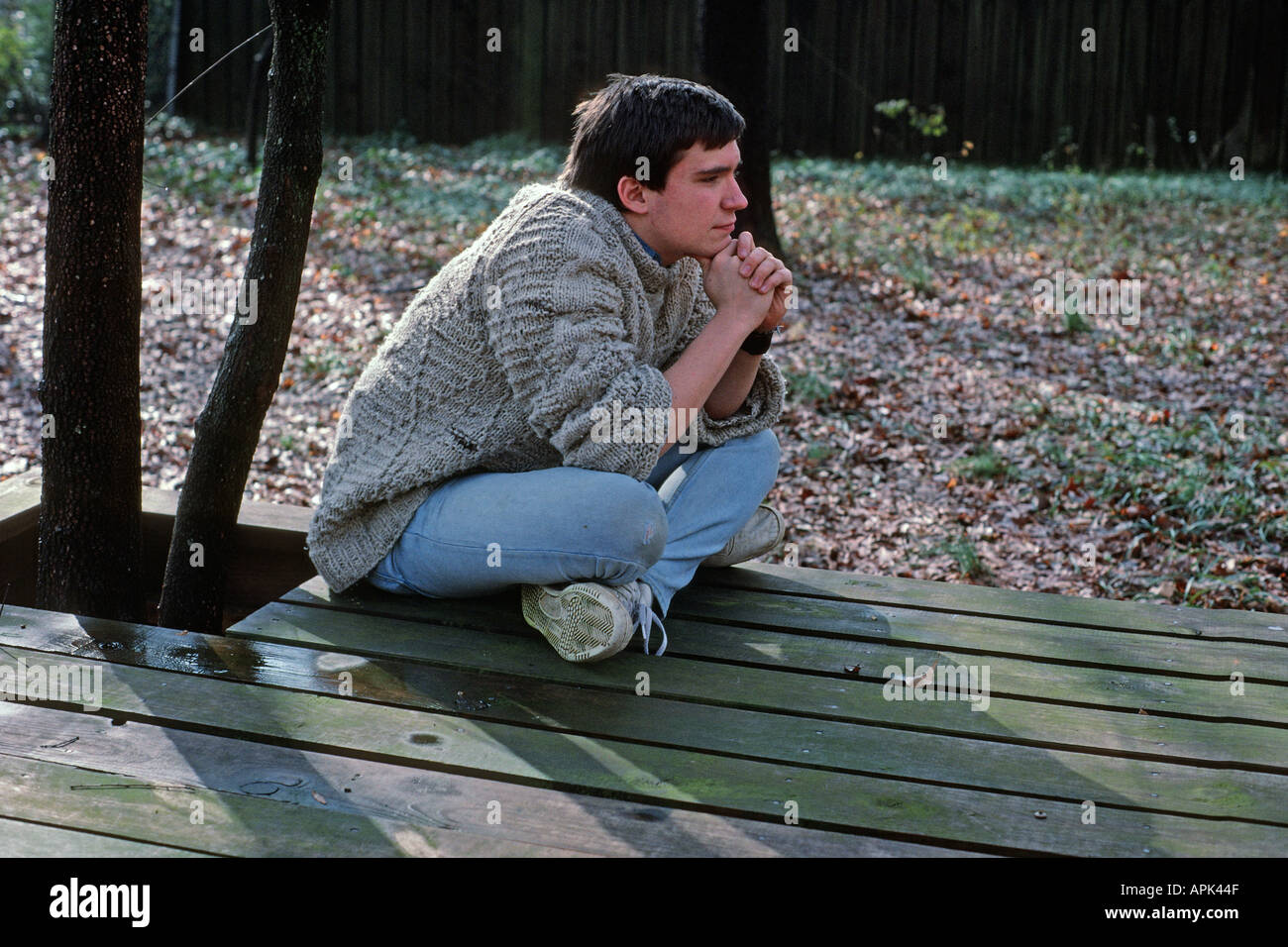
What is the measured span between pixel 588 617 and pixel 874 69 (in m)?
10.2

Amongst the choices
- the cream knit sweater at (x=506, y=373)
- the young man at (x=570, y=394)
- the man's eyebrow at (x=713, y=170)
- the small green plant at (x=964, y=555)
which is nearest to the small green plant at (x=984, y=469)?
the small green plant at (x=964, y=555)

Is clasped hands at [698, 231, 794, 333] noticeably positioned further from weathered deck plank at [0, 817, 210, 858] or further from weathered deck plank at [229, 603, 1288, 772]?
weathered deck plank at [0, 817, 210, 858]

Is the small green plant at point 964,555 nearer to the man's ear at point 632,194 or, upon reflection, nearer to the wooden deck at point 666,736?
the wooden deck at point 666,736

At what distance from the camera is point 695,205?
2734mm

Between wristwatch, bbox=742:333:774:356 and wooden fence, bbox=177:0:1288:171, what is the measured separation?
9115mm

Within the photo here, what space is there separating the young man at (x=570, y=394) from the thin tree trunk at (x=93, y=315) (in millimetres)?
565

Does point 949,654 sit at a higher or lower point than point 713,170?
lower

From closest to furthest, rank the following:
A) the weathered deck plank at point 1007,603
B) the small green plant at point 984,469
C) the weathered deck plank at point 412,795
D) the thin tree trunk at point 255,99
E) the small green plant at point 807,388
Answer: the weathered deck plank at point 412,795, the weathered deck plank at point 1007,603, the small green plant at point 984,469, the small green plant at point 807,388, the thin tree trunk at point 255,99

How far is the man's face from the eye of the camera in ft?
8.84

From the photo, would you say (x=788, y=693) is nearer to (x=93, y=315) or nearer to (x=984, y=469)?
(x=93, y=315)

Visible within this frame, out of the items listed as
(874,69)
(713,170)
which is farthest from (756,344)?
(874,69)

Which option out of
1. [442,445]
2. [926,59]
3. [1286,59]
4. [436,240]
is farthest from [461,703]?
[1286,59]

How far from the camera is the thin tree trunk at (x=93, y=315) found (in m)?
2.84
